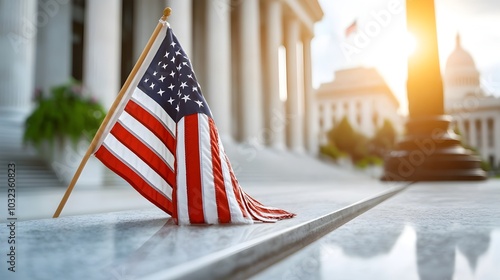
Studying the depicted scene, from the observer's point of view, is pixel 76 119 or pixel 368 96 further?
pixel 368 96

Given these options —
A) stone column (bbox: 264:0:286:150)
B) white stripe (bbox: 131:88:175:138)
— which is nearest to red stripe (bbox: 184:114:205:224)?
white stripe (bbox: 131:88:175:138)

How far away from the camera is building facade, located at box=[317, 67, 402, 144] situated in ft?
282

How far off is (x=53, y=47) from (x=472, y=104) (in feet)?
256

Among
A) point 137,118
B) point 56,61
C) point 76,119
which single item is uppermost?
point 56,61

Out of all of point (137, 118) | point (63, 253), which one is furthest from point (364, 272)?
point (137, 118)

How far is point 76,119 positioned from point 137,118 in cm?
897

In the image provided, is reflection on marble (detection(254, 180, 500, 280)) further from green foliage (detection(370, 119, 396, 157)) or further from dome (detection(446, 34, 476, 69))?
dome (detection(446, 34, 476, 69))

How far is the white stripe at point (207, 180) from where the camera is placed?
142 inches

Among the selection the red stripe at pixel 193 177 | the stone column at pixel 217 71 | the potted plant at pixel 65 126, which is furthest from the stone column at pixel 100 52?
the red stripe at pixel 193 177

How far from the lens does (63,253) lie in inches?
98.0

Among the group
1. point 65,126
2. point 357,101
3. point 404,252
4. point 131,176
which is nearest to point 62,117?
point 65,126

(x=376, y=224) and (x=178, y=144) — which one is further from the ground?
(x=178, y=144)

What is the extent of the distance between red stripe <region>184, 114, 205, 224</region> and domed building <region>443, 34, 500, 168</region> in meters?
85.8

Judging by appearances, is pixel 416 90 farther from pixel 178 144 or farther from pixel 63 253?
pixel 63 253
